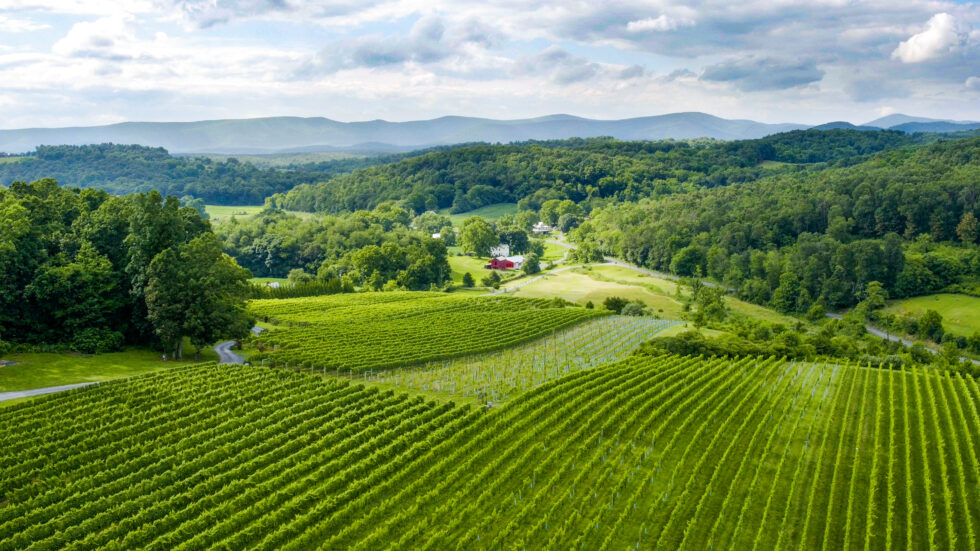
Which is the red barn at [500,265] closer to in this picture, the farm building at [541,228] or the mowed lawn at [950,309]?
the farm building at [541,228]

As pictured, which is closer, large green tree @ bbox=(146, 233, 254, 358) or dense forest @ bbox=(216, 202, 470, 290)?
large green tree @ bbox=(146, 233, 254, 358)

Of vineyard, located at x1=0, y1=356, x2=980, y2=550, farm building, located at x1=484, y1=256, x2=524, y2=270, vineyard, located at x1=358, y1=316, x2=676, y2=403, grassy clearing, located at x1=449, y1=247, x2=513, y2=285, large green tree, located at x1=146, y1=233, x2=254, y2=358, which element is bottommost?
grassy clearing, located at x1=449, y1=247, x2=513, y2=285

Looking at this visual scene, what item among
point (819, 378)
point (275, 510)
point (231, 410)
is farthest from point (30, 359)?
point (819, 378)

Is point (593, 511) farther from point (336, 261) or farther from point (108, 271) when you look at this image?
point (336, 261)

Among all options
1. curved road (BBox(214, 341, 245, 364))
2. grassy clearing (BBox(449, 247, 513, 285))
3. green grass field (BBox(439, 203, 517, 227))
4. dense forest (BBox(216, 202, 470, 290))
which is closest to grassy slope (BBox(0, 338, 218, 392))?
curved road (BBox(214, 341, 245, 364))

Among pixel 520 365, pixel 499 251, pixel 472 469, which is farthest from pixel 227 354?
pixel 499 251

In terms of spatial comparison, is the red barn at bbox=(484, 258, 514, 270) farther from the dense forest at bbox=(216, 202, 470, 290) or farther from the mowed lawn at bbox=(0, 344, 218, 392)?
the mowed lawn at bbox=(0, 344, 218, 392)

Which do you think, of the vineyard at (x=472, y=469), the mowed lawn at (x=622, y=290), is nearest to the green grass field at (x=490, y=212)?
the mowed lawn at (x=622, y=290)
